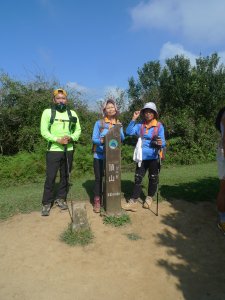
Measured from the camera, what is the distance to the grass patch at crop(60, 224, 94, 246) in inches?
203

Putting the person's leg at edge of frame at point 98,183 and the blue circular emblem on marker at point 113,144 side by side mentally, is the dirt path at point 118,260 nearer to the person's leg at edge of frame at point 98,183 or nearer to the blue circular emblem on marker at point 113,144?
the person's leg at edge of frame at point 98,183

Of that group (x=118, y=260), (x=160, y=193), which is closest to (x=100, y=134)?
(x=160, y=193)

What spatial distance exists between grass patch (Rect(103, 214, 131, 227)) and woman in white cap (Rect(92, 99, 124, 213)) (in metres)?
0.40

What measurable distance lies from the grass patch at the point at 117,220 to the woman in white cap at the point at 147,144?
384 millimetres

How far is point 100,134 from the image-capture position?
611 centimetres

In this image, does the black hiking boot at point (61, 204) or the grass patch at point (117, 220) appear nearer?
the grass patch at point (117, 220)

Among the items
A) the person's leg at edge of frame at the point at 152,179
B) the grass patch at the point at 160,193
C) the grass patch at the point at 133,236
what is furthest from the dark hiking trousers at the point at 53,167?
the grass patch at the point at 133,236

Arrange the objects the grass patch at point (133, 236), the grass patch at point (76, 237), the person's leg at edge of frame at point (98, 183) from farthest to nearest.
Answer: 1. the person's leg at edge of frame at point (98, 183)
2. the grass patch at point (133, 236)
3. the grass patch at point (76, 237)

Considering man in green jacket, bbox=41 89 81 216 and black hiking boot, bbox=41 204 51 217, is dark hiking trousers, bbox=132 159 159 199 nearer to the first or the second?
man in green jacket, bbox=41 89 81 216

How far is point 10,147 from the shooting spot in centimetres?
1480

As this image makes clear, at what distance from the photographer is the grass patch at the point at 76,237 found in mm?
5156

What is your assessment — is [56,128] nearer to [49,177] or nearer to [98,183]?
[49,177]

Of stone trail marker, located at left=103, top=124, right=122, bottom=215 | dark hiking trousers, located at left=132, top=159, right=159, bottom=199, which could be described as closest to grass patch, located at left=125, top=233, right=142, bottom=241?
stone trail marker, located at left=103, top=124, right=122, bottom=215

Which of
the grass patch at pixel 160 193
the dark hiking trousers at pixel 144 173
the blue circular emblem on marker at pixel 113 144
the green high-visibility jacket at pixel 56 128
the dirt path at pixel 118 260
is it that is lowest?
the dirt path at pixel 118 260
